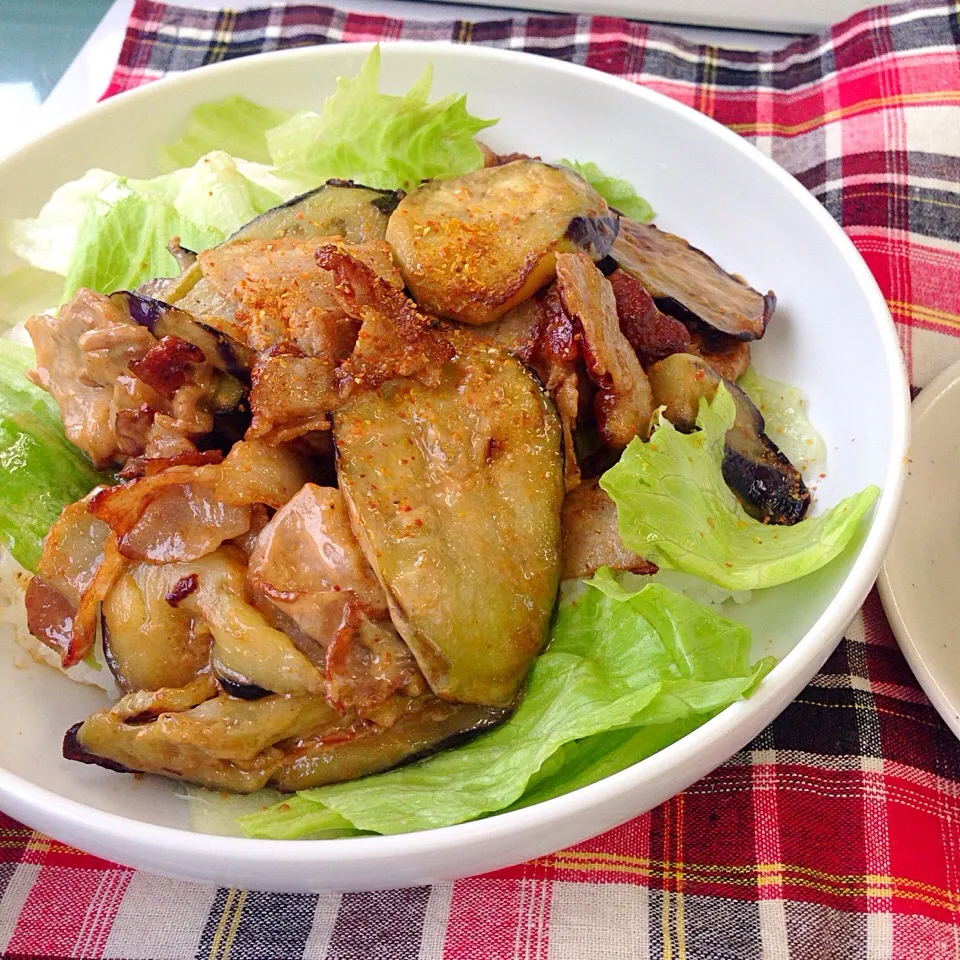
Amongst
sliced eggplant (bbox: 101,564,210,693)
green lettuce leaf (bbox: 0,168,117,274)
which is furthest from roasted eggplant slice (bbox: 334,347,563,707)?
green lettuce leaf (bbox: 0,168,117,274)

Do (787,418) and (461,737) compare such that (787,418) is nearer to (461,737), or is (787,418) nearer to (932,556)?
(932,556)

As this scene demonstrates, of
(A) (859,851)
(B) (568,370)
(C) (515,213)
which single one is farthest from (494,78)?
(A) (859,851)

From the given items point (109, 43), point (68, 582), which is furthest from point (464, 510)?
point (109, 43)

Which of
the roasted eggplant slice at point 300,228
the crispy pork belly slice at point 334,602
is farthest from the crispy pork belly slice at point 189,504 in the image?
the roasted eggplant slice at point 300,228

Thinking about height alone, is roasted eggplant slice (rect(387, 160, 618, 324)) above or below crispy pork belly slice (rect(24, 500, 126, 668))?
above

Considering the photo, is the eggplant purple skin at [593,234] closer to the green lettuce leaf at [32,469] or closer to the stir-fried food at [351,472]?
the stir-fried food at [351,472]

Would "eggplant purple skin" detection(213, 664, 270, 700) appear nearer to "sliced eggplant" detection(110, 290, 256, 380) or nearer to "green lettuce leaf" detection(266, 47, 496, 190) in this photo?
"sliced eggplant" detection(110, 290, 256, 380)
